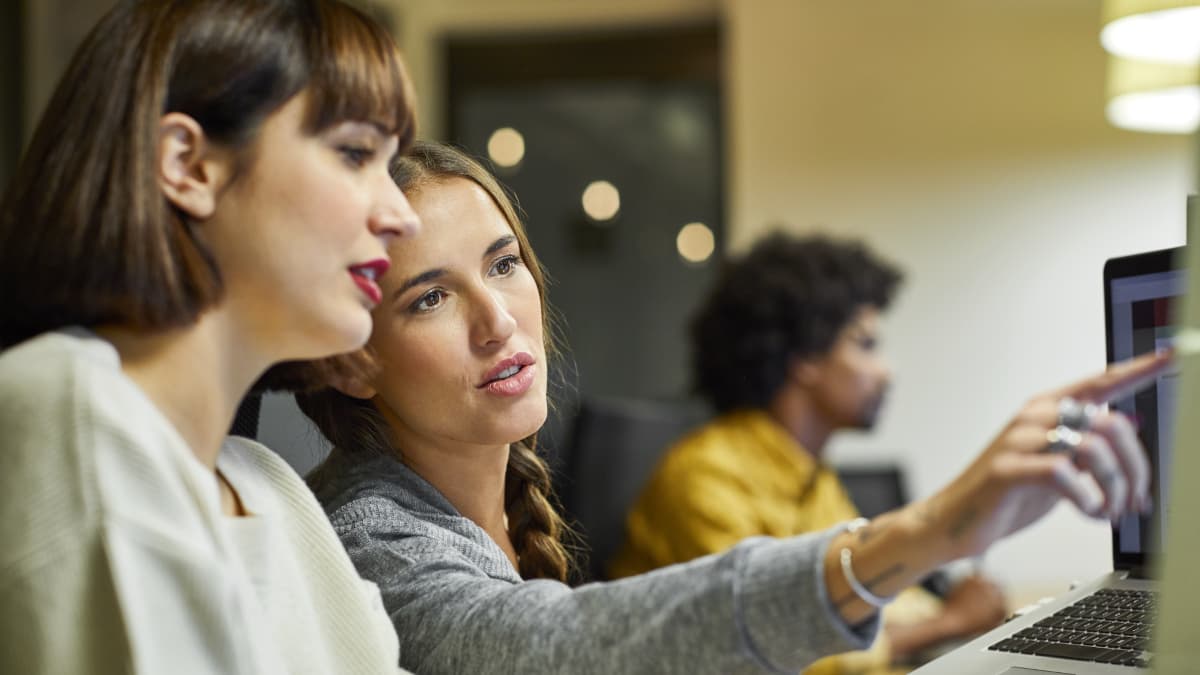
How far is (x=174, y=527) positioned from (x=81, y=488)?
5 centimetres

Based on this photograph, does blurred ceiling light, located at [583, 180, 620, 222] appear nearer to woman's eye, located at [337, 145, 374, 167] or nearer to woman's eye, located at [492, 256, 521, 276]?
woman's eye, located at [492, 256, 521, 276]

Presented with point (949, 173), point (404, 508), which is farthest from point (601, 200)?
point (404, 508)

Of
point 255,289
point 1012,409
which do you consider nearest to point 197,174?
point 255,289

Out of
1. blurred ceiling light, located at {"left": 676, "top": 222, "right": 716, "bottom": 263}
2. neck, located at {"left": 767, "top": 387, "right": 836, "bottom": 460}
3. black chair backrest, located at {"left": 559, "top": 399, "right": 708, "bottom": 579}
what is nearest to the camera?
black chair backrest, located at {"left": 559, "top": 399, "right": 708, "bottom": 579}

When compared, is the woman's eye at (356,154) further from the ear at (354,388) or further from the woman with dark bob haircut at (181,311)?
the ear at (354,388)

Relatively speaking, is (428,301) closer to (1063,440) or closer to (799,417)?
(1063,440)

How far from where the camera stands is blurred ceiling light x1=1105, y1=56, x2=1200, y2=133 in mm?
1796

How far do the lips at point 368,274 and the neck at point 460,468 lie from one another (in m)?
0.24

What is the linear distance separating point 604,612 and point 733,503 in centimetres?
160

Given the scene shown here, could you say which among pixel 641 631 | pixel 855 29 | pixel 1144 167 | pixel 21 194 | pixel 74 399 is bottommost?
pixel 641 631

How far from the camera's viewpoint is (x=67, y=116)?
70 centimetres

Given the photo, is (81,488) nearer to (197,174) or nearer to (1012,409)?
(197,174)

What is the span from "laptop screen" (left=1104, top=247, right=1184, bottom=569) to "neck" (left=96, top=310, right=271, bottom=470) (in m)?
0.65

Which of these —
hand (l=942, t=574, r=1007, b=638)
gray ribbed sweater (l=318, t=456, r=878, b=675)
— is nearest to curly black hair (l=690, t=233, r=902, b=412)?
hand (l=942, t=574, r=1007, b=638)
